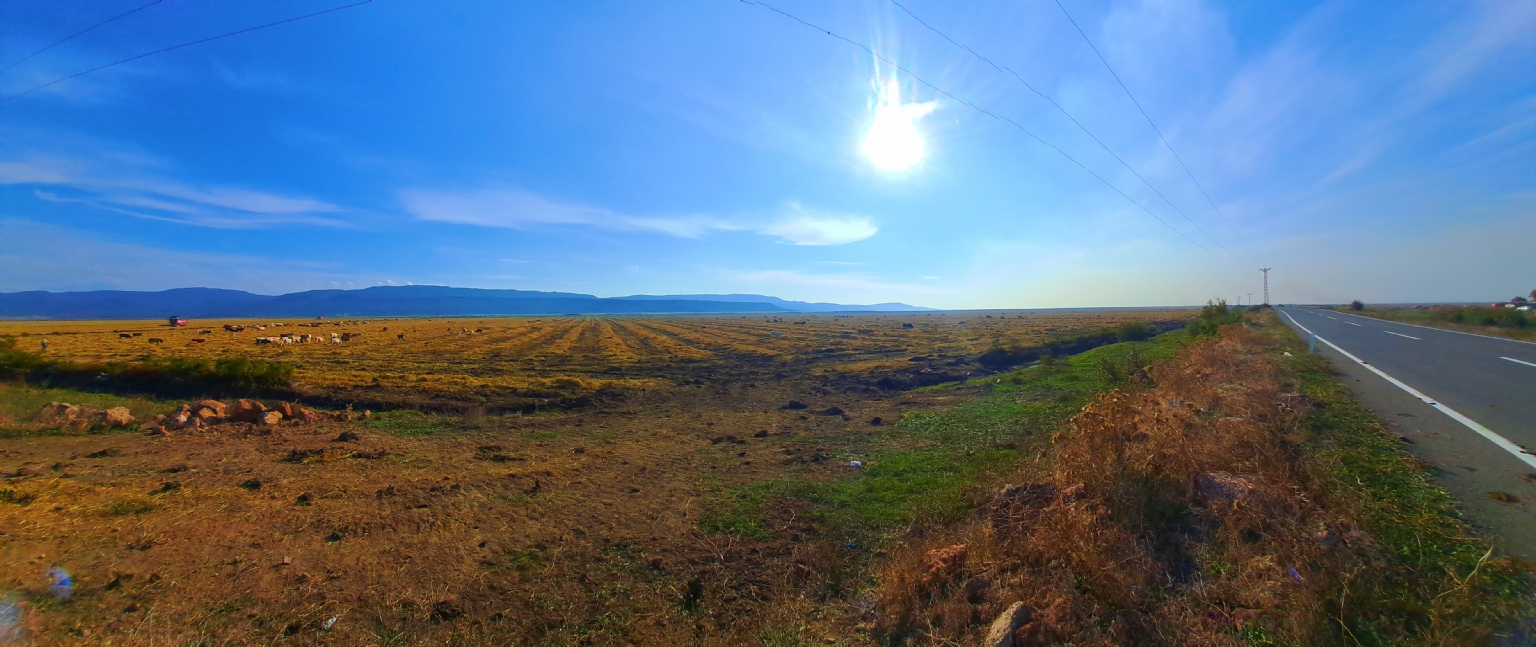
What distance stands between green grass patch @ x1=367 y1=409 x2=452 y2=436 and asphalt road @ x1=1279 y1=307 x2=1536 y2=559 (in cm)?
1678

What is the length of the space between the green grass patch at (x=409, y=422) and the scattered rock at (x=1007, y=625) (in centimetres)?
1323

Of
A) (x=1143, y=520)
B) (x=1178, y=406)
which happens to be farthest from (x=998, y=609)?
(x=1178, y=406)

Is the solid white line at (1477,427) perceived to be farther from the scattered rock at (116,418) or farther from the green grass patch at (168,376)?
the green grass patch at (168,376)

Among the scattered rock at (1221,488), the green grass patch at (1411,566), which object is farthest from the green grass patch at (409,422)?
the green grass patch at (1411,566)

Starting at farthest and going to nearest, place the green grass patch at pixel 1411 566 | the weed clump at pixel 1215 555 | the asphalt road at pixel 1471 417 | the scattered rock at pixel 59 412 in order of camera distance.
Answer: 1. the scattered rock at pixel 59 412
2. the asphalt road at pixel 1471 417
3. the weed clump at pixel 1215 555
4. the green grass patch at pixel 1411 566

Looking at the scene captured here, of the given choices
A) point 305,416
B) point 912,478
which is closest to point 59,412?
point 305,416

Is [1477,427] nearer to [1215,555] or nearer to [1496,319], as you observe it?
[1215,555]

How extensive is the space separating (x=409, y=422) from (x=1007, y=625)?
15.4 m

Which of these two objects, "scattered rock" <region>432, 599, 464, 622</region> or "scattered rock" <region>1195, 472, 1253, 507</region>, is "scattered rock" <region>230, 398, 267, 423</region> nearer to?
"scattered rock" <region>432, 599, 464, 622</region>

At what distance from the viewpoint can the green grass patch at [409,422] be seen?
43.8ft

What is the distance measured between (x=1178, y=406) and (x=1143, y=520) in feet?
18.8

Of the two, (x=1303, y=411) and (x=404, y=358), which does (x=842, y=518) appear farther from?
(x=404, y=358)

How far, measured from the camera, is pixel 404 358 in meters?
33.1

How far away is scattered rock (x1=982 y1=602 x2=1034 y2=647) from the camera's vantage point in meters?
3.77
